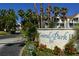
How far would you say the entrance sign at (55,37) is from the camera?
16688 mm

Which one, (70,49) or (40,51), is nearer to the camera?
(70,49)

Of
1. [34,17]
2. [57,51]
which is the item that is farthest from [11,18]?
[57,51]

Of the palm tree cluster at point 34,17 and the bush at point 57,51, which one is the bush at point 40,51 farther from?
the palm tree cluster at point 34,17

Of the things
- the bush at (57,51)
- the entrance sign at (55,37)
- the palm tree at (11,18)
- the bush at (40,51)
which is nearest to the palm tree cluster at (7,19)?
the palm tree at (11,18)

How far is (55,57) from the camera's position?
15.7 metres

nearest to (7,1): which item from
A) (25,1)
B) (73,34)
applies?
(25,1)

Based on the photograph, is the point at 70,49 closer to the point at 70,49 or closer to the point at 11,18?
the point at 70,49

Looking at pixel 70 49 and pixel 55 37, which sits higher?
pixel 55 37

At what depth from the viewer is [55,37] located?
16.9m

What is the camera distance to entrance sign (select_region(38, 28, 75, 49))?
16.7 meters

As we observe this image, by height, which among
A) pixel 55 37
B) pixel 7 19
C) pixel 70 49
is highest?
pixel 7 19

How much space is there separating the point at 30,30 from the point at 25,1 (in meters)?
2.66

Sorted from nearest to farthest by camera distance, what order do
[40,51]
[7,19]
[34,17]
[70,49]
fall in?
[70,49]
[40,51]
[34,17]
[7,19]

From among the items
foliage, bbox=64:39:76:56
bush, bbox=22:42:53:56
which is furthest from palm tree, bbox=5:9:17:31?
foliage, bbox=64:39:76:56
